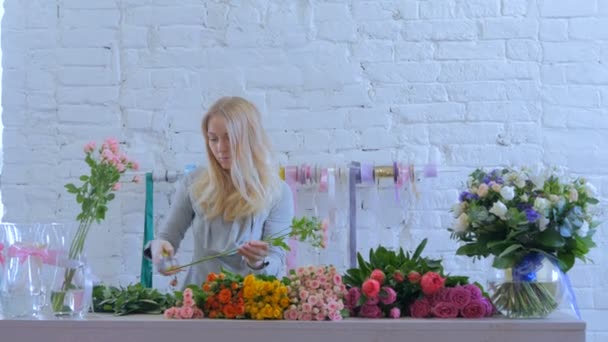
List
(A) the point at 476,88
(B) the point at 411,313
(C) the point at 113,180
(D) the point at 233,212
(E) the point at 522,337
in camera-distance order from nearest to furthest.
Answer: (E) the point at 522,337 < (B) the point at 411,313 < (C) the point at 113,180 < (D) the point at 233,212 < (A) the point at 476,88

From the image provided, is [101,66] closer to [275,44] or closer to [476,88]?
[275,44]

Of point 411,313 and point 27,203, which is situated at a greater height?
point 27,203

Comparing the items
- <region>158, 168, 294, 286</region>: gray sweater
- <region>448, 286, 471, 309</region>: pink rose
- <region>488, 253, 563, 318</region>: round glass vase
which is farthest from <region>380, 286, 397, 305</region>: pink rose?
<region>158, 168, 294, 286</region>: gray sweater

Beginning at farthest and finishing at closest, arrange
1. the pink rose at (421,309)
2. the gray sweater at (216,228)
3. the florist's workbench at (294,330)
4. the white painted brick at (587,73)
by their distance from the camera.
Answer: the white painted brick at (587,73) → the gray sweater at (216,228) → the pink rose at (421,309) → the florist's workbench at (294,330)

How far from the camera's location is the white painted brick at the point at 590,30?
308cm

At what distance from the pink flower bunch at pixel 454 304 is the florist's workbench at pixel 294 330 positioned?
4 cm

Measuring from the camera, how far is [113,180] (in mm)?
2074

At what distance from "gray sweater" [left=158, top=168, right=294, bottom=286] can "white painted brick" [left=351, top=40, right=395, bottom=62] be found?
2.14 feet

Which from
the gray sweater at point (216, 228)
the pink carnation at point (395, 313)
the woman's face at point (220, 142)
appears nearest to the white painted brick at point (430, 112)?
the gray sweater at point (216, 228)

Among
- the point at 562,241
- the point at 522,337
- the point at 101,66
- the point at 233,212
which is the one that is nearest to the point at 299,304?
the point at 522,337

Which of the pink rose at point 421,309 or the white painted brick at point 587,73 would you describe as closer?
the pink rose at point 421,309

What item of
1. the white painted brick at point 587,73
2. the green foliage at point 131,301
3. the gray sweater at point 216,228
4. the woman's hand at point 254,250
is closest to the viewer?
the green foliage at point 131,301

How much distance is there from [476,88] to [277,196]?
879 mm

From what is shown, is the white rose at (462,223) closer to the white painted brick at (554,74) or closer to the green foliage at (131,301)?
the green foliage at (131,301)
